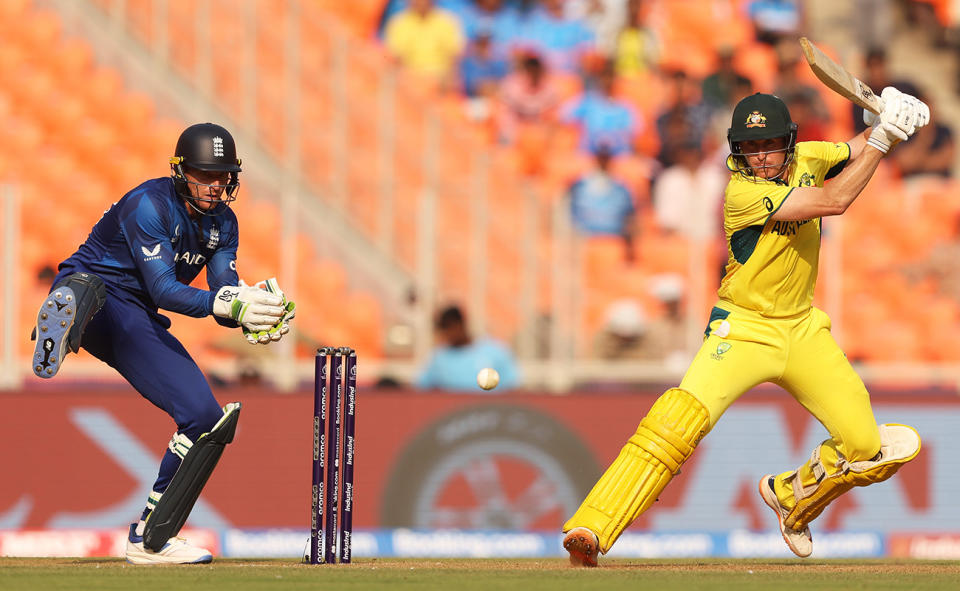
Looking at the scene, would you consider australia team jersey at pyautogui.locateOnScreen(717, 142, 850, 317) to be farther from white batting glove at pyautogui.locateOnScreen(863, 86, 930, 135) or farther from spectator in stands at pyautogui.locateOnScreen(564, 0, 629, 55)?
spectator in stands at pyautogui.locateOnScreen(564, 0, 629, 55)

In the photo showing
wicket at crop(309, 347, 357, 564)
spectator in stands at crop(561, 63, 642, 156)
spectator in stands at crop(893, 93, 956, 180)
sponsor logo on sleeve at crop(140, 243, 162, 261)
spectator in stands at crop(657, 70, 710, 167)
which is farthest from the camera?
spectator in stands at crop(561, 63, 642, 156)

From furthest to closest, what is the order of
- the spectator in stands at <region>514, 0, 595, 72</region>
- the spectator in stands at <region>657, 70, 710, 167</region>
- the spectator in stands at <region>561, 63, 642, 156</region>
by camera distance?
the spectator in stands at <region>514, 0, 595, 72</region>
the spectator in stands at <region>561, 63, 642, 156</region>
the spectator in stands at <region>657, 70, 710, 167</region>

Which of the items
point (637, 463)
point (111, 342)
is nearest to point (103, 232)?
point (111, 342)

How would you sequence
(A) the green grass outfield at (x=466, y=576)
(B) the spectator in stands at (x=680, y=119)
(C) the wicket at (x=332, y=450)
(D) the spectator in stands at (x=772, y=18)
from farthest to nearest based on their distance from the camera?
(D) the spectator in stands at (x=772, y=18) < (B) the spectator in stands at (x=680, y=119) < (C) the wicket at (x=332, y=450) < (A) the green grass outfield at (x=466, y=576)

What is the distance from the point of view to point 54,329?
6543mm

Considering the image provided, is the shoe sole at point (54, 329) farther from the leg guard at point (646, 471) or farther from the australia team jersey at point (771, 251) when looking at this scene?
the australia team jersey at point (771, 251)

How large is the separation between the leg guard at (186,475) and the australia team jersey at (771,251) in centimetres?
227

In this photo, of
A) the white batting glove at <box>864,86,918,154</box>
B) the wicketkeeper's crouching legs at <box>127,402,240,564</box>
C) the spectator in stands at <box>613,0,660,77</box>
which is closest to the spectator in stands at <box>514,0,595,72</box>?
the spectator in stands at <box>613,0,660,77</box>

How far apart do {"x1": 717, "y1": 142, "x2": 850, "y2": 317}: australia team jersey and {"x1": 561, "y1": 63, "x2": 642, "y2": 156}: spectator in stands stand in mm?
7267

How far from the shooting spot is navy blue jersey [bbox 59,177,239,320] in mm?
6523

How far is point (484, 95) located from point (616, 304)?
5.02 m

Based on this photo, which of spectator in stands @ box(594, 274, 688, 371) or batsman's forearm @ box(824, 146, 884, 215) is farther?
spectator in stands @ box(594, 274, 688, 371)

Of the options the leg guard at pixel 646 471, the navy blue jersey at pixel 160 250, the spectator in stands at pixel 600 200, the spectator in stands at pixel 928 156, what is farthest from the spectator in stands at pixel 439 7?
the leg guard at pixel 646 471

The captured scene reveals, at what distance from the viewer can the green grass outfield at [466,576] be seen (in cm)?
600
